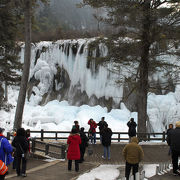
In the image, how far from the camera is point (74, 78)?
28.0 meters

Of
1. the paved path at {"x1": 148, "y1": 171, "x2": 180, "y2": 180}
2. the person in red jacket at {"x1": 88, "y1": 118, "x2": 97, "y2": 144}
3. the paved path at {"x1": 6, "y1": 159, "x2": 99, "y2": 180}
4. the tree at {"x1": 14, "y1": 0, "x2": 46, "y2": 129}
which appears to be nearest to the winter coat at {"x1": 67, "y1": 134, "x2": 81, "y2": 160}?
the paved path at {"x1": 6, "y1": 159, "x2": 99, "y2": 180}

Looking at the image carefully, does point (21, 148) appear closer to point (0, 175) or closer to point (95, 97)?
point (0, 175)

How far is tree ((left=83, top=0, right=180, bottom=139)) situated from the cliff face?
39.9 feet

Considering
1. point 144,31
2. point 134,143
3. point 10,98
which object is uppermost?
point 144,31

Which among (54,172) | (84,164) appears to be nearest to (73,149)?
(54,172)

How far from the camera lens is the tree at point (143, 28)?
38.7 feet

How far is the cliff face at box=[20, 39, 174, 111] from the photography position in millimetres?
26875

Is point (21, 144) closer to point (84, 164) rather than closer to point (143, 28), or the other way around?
point (84, 164)

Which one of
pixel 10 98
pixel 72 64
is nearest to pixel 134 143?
pixel 72 64

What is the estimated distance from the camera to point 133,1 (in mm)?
12133

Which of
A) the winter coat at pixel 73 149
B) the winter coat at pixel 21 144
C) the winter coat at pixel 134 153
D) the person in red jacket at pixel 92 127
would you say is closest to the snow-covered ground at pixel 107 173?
the winter coat at pixel 73 149

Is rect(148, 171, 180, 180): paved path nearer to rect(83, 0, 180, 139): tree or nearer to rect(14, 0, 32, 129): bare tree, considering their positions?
rect(83, 0, 180, 139): tree

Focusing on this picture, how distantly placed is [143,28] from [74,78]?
16.5 m

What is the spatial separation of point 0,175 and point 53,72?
26100 millimetres
